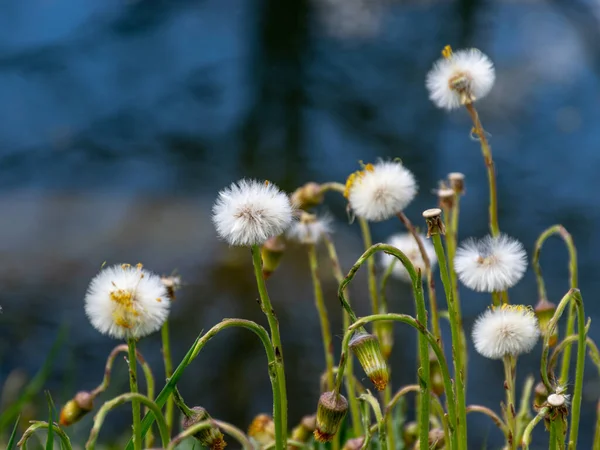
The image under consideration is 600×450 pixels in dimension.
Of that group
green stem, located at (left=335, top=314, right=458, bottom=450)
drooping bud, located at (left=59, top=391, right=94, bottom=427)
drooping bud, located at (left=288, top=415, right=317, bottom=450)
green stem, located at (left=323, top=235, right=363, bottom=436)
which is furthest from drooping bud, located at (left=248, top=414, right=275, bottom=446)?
green stem, located at (left=335, top=314, right=458, bottom=450)

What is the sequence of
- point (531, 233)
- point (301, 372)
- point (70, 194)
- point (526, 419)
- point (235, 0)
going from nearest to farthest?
point (526, 419) → point (301, 372) → point (531, 233) → point (70, 194) → point (235, 0)

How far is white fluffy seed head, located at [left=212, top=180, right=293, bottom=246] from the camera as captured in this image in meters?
0.88

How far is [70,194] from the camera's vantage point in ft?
13.9

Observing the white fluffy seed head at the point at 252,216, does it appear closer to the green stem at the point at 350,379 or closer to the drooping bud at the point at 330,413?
the drooping bud at the point at 330,413

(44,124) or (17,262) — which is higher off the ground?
(44,124)

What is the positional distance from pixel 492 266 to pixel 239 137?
373cm

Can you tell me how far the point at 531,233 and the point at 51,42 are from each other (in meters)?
2.97

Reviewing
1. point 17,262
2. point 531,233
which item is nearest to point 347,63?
point 531,233

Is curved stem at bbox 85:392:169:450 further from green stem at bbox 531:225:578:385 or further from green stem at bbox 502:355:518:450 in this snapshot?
green stem at bbox 531:225:578:385

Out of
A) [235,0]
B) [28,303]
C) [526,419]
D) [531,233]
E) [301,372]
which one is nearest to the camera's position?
[526,419]

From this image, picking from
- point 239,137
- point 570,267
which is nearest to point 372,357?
point 570,267

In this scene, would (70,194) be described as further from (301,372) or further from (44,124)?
(301,372)

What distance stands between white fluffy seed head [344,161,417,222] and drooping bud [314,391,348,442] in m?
0.28

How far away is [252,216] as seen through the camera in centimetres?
89
